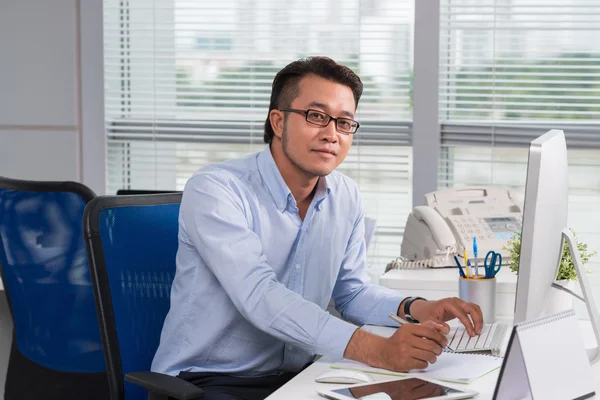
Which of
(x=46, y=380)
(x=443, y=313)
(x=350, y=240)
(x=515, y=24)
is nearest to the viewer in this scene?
(x=443, y=313)

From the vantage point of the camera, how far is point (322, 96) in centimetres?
200

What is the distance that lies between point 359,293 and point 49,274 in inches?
40.1

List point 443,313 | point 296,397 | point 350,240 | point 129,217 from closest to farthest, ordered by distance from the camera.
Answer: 1. point 296,397
2. point 443,313
3. point 129,217
4. point 350,240

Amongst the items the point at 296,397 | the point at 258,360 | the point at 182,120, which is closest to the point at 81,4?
the point at 182,120

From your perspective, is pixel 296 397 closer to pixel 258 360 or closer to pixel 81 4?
pixel 258 360

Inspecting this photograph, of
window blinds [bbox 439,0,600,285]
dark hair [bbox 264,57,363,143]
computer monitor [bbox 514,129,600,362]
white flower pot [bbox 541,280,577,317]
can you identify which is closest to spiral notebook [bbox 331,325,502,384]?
computer monitor [bbox 514,129,600,362]

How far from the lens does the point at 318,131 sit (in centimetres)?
198

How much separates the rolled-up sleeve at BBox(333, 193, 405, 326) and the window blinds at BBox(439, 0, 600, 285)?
151 centimetres

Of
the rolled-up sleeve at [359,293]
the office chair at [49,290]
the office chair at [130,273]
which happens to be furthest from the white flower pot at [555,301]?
the office chair at [49,290]

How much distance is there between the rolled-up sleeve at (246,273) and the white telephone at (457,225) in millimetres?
842

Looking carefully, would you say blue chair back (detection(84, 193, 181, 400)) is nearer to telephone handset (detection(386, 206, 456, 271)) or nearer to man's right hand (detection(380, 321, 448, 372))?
man's right hand (detection(380, 321, 448, 372))

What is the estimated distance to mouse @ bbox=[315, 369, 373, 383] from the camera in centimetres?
151

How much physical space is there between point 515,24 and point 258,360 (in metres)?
2.16

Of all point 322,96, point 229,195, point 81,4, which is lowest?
point 229,195
